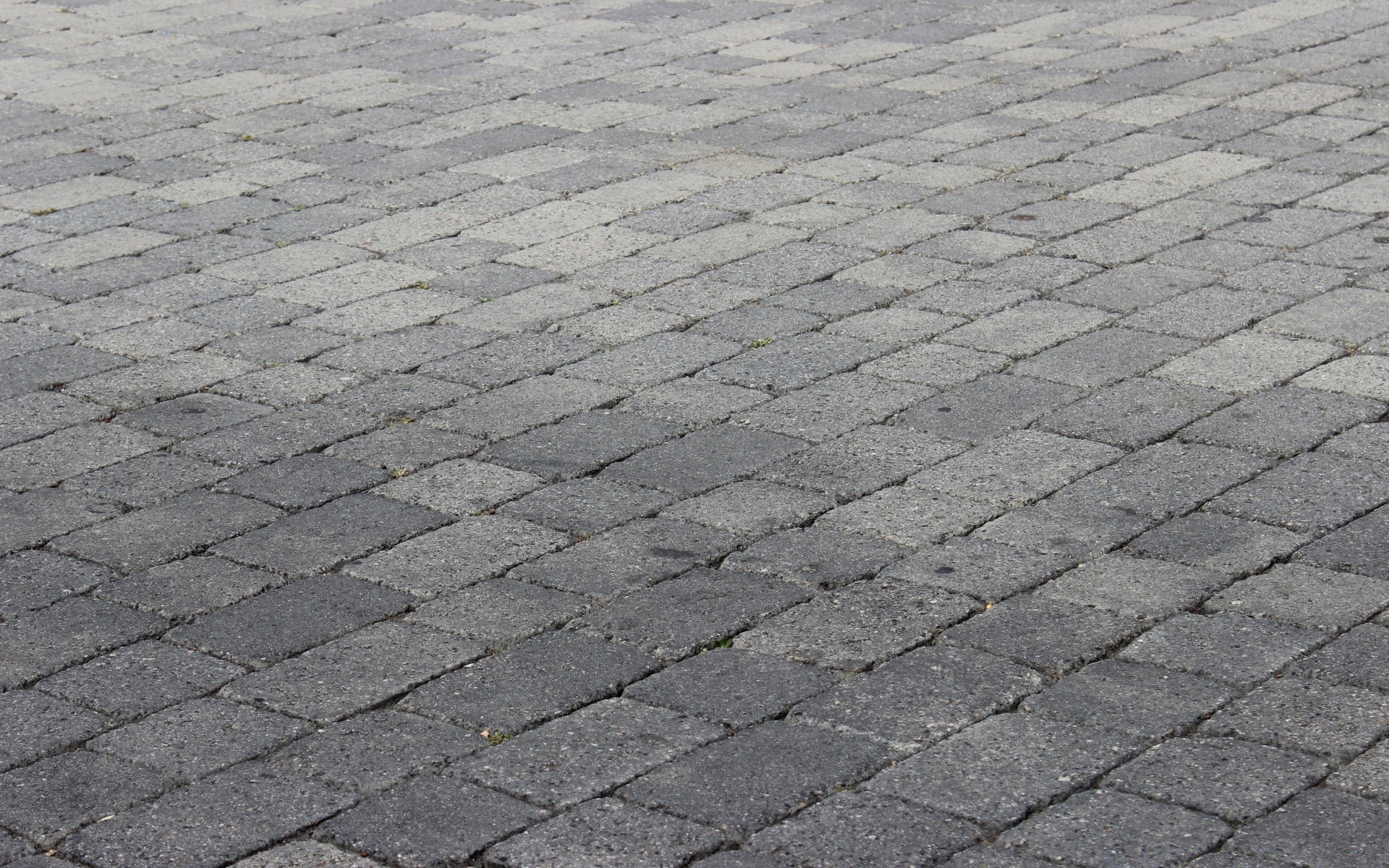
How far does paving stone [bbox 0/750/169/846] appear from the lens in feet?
10.1

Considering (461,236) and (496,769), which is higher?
(461,236)

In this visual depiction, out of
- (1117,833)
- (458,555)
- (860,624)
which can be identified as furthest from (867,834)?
(458,555)

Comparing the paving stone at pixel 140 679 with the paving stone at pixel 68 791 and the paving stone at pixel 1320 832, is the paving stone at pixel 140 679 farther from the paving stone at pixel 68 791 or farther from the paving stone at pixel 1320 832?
the paving stone at pixel 1320 832

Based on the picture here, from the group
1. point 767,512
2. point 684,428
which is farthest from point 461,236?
point 767,512

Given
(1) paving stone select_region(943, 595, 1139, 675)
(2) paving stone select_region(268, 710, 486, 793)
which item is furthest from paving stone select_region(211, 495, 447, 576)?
(1) paving stone select_region(943, 595, 1139, 675)

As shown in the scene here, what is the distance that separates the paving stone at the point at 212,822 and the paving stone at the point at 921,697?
94cm

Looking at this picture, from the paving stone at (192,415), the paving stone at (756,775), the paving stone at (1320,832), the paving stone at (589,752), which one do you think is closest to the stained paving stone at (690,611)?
the paving stone at (589,752)

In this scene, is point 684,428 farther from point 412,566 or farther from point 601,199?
point 601,199

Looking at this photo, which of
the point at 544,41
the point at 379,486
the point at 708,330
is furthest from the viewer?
the point at 544,41

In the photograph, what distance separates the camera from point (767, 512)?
→ 13.8ft

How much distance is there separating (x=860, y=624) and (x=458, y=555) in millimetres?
990

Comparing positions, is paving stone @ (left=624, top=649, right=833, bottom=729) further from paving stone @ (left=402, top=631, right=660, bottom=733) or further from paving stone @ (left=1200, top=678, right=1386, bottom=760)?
paving stone @ (left=1200, top=678, right=1386, bottom=760)

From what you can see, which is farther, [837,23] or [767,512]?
[837,23]

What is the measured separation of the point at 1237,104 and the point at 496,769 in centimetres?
572
